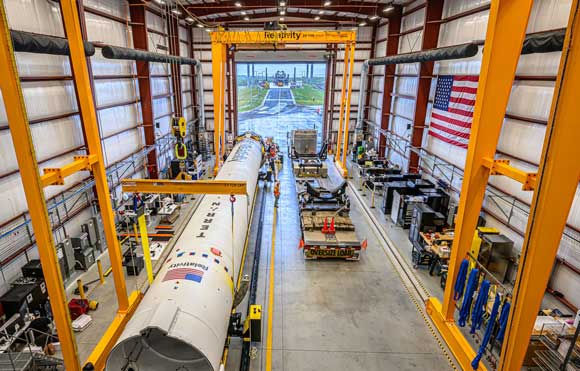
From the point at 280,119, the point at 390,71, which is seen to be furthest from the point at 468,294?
the point at 280,119

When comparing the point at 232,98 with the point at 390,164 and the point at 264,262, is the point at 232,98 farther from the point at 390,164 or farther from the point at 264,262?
the point at 264,262

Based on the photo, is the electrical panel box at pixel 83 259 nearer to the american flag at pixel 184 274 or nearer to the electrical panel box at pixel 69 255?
the electrical panel box at pixel 69 255

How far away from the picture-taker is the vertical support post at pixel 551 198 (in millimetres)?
3729

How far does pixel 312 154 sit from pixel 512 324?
54.5ft

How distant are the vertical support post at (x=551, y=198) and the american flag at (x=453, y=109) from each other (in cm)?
913

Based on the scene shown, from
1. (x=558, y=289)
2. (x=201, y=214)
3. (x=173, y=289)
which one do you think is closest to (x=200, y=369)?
(x=173, y=289)

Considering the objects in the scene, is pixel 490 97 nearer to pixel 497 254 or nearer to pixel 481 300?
pixel 481 300

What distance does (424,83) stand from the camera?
15773 mm

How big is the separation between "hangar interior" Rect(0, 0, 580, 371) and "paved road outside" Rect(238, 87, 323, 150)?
12.8 metres

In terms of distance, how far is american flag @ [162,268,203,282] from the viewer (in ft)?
17.7

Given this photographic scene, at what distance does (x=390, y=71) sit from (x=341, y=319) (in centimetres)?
1688

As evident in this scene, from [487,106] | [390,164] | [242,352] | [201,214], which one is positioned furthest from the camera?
[390,164]

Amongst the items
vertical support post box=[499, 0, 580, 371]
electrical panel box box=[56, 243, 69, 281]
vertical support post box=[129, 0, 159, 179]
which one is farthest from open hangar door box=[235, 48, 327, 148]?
vertical support post box=[499, 0, 580, 371]

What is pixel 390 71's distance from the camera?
800 inches
